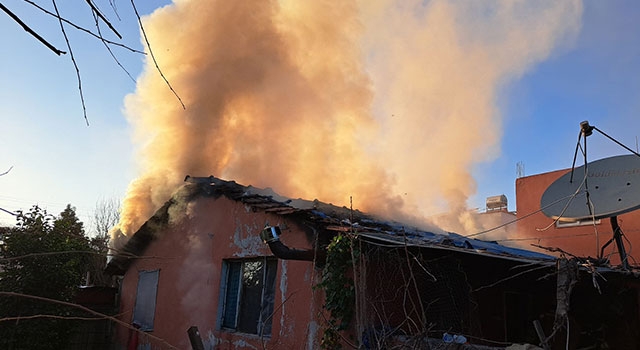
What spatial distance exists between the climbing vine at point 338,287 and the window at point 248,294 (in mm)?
1616

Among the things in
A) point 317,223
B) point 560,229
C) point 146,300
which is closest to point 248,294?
point 317,223

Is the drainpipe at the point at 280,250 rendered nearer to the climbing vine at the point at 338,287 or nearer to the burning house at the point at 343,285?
the burning house at the point at 343,285

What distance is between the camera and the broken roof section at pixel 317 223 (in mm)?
6461

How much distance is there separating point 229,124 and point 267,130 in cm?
114

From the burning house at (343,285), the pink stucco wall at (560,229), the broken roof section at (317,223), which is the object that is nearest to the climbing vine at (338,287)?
the burning house at (343,285)

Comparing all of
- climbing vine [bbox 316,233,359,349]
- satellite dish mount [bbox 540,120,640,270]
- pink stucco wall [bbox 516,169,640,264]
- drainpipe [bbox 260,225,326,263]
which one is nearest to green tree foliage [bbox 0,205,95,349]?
drainpipe [bbox 260,225,326,263]

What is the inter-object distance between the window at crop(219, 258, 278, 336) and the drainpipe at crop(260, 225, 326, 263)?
4.95 feet

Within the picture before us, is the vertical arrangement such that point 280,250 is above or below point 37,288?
above

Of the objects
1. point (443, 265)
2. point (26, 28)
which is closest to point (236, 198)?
point (443, 265)

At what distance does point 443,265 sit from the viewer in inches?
305

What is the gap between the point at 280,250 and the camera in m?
7.05

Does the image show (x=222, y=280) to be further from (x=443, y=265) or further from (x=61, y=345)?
(x=61, y=345)

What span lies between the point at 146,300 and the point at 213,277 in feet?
11.2

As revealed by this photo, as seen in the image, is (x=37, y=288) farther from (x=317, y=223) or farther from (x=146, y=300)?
(x=317, y=223)
